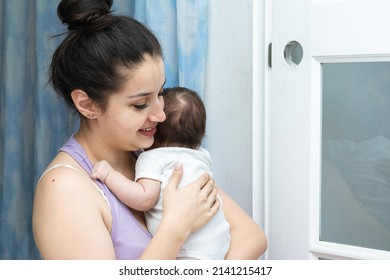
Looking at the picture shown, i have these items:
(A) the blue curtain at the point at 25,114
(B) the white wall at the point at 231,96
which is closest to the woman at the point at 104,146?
(B) the white wall at the point at 231,96

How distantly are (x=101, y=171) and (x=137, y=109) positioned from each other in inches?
6.9

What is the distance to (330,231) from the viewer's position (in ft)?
5.58

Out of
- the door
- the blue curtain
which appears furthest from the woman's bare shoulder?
the blue curtain

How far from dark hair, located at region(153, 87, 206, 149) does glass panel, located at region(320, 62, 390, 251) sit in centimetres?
42

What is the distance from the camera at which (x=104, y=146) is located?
4.81 ft

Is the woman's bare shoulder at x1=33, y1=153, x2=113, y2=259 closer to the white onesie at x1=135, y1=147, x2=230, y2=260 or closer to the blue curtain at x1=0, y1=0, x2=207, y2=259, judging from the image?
the white onesie at x1=135, y1=147, x2=230, y2=260

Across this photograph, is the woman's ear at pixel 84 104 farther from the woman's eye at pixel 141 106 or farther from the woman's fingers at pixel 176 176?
the woman's fingers at pixel 176 176

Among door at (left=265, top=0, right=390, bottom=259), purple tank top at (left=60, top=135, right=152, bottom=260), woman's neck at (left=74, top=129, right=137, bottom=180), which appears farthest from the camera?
door at (left=265, top=0, right=390, bottom=259)

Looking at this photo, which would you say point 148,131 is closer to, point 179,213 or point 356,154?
point 179,213

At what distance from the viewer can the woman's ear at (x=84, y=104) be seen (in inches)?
54.4

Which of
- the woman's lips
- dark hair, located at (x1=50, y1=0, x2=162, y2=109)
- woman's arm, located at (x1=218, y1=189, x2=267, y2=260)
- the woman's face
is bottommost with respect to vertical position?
woman's arm, located at (x1=218, y1=189, x2=267, y2=260)

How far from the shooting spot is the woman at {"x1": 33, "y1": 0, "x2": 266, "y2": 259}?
1.25 metres
